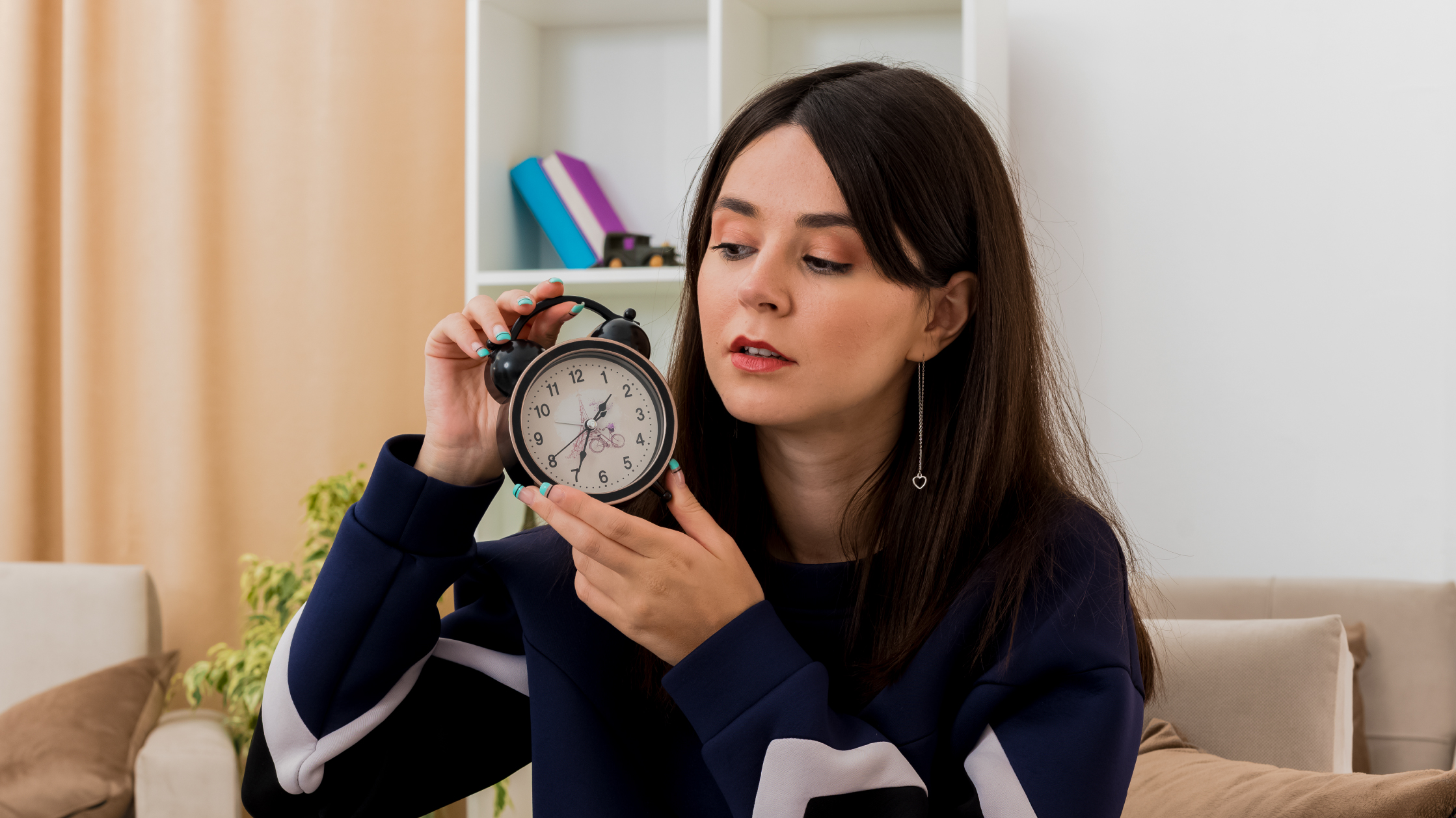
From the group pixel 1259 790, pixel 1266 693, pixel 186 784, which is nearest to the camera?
pixel 1259 790

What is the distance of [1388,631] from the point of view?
2.01 metres

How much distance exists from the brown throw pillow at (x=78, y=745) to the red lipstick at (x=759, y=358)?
185 centimetres

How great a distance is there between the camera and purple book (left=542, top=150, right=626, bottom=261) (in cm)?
234

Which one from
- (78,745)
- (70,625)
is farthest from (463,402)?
(70,625)

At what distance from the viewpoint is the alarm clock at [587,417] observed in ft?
3.01

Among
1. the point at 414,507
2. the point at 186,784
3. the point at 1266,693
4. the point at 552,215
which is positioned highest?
the point at 552,215

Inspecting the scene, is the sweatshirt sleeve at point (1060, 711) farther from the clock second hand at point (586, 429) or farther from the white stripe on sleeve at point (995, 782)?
the clock second hand at point (586, 429)

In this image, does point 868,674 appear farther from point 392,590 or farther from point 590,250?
point 590,250

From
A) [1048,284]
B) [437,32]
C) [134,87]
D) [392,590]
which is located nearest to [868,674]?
[392,590]

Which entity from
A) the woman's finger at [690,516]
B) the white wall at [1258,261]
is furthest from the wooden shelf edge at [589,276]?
the woman's finger at [690,516]

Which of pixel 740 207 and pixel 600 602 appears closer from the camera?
pixel 600 602

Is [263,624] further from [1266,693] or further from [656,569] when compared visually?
[1266,693]

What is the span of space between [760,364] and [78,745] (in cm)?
193

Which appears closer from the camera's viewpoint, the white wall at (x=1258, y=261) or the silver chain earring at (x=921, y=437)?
the silver chain earring at (x=921, y=437)
